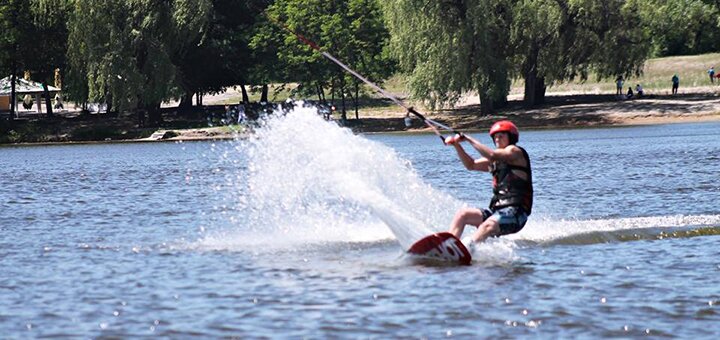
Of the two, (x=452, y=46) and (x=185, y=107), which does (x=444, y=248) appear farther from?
(x=185, y=107)

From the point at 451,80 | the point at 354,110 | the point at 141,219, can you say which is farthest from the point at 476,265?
the point at 354,110

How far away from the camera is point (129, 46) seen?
214 ft

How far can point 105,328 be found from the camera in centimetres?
1245

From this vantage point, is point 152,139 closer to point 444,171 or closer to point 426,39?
point 426,39

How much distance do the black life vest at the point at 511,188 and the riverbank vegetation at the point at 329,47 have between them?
46098 mm

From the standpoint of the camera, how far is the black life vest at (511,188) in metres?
15.9

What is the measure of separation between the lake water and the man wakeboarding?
46 cm

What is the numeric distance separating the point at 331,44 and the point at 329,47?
0.77ft

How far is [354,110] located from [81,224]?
52379mm

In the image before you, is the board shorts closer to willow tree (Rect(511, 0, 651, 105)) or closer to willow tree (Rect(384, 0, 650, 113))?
willow tree (Rect(384, 0, 650, 113))

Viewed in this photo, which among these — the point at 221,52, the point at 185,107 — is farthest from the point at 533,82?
the point at 185,107

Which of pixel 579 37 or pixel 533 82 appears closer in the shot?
pixel 579 37

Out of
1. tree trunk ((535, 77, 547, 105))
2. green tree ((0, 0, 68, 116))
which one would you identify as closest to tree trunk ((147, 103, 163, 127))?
green tree ((0, 0, 68, 116))

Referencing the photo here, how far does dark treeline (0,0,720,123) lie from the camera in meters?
62.7
